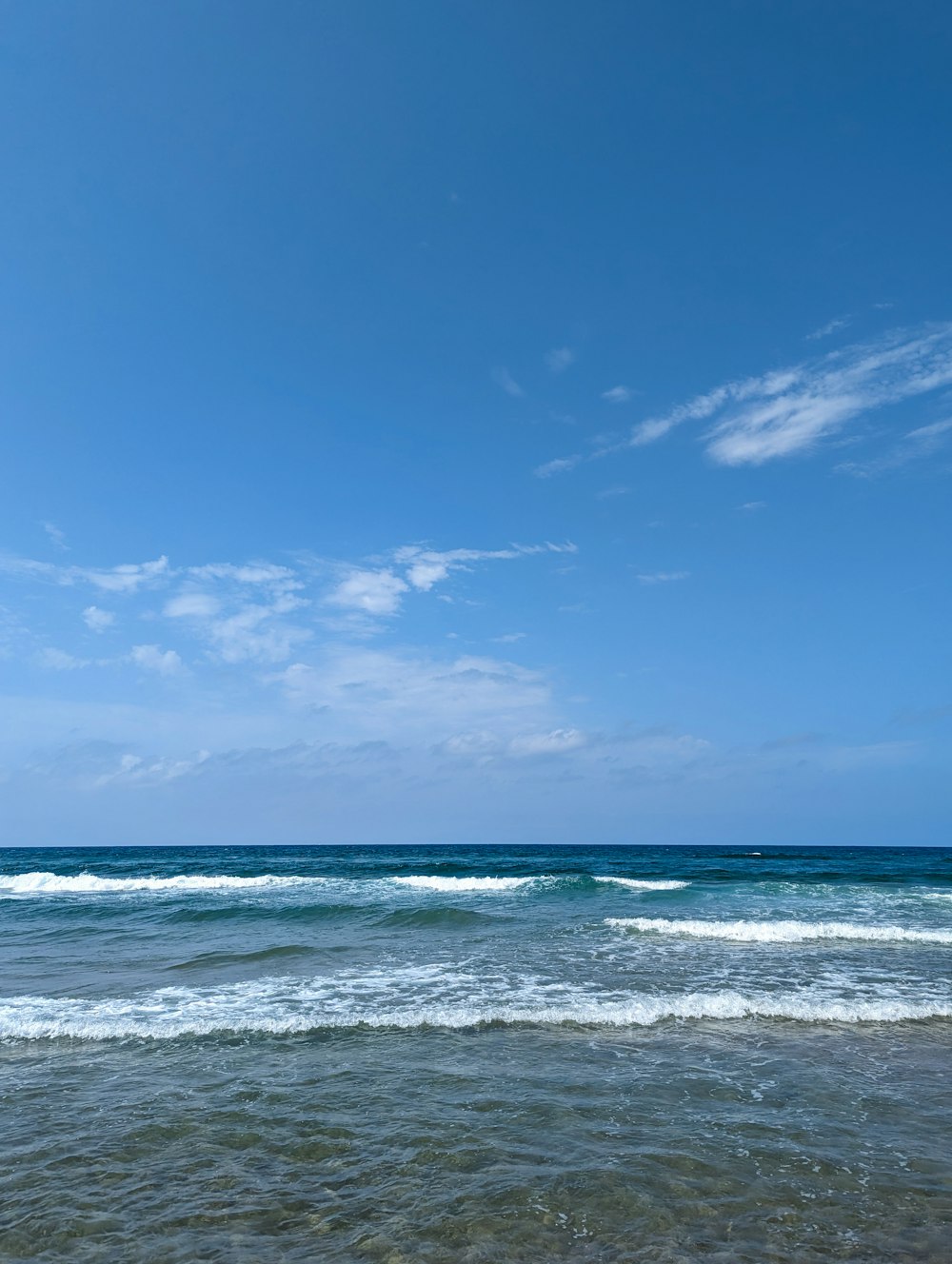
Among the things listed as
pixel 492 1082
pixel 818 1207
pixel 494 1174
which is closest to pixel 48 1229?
pixel 494 1174

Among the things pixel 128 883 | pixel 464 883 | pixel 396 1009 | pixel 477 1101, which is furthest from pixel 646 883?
pixel 477 1101

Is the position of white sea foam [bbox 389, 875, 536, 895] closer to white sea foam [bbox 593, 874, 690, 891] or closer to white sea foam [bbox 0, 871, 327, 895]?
white sea foam [bbox 593, 874, 690, 891]

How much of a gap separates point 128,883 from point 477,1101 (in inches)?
1503

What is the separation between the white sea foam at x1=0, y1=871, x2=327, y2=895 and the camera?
36.7m

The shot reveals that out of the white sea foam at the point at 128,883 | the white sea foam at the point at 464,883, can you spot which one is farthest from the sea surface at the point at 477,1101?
the white sea foam at the point at 128,883

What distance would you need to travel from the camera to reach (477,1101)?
7898mm

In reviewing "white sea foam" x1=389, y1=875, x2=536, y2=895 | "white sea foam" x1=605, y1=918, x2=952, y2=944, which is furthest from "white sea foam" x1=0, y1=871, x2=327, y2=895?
"white sea foam" x1=605, y1=918, x2=952, y2=944

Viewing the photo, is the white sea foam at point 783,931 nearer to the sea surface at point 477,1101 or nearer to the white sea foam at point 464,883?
the sea surface at point 477,1101

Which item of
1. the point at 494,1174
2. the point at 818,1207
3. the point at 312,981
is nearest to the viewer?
the point at 818,1207

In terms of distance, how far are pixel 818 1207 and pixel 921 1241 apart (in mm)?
737

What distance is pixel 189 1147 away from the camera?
6805 millimetres

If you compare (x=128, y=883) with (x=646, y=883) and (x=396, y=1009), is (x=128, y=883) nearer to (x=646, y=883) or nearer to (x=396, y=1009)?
(x=646, y=883)

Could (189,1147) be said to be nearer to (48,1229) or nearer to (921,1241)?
(48,1229)

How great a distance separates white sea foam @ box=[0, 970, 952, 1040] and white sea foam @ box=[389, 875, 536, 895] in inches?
864
